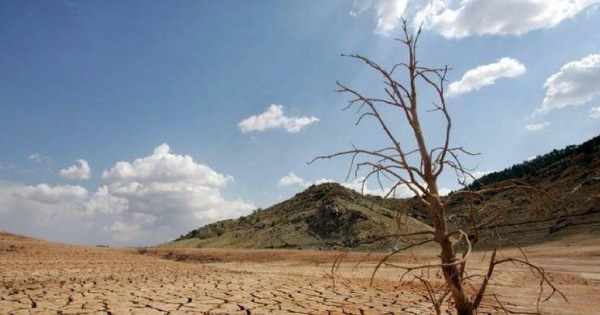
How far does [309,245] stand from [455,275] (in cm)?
2568

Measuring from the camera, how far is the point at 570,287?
812cm

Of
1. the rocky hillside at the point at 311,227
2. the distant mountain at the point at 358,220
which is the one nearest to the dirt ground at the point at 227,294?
the distant mountain at the point at 358,220

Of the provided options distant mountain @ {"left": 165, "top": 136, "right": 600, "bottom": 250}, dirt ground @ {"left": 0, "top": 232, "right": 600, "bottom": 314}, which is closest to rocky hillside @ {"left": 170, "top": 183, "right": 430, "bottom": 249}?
distant mountain @ {"left": 165, "top": 136, "right": 600, "bottom": 250}

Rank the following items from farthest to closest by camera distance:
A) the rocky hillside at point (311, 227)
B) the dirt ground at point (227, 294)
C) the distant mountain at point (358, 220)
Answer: the rocky hillside at point (311, 227)
the distant mountain at point (358, 220)
the dirt ground at point (227, 294)

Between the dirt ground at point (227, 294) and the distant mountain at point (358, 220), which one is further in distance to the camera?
the distant mountain at point (358, 220)

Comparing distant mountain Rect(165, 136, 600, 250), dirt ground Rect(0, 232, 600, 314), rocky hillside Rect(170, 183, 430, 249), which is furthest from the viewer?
rocky hillside Rect(170, 183, 430, 249)

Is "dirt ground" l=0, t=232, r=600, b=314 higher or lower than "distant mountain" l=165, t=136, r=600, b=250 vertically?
lower

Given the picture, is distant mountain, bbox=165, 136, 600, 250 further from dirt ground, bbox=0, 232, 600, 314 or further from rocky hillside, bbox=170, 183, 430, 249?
dirt ground, bbox=0, 232, 600, 314

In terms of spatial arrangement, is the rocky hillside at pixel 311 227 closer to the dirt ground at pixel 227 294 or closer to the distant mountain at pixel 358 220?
the distant mountain at pixel 358 220

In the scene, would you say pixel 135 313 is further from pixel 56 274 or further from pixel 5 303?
Result: pixel 56 274

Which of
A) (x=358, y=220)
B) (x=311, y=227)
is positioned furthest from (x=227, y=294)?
(x=311, y=227)

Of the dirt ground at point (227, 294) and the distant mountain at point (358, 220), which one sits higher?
the distant mountain at point (358, 220)

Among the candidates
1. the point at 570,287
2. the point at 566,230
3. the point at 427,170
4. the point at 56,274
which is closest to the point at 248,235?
the point at 566,230

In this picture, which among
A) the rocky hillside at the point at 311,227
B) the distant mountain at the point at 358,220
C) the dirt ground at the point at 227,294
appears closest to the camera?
the dirt ground at the point at 227,294
